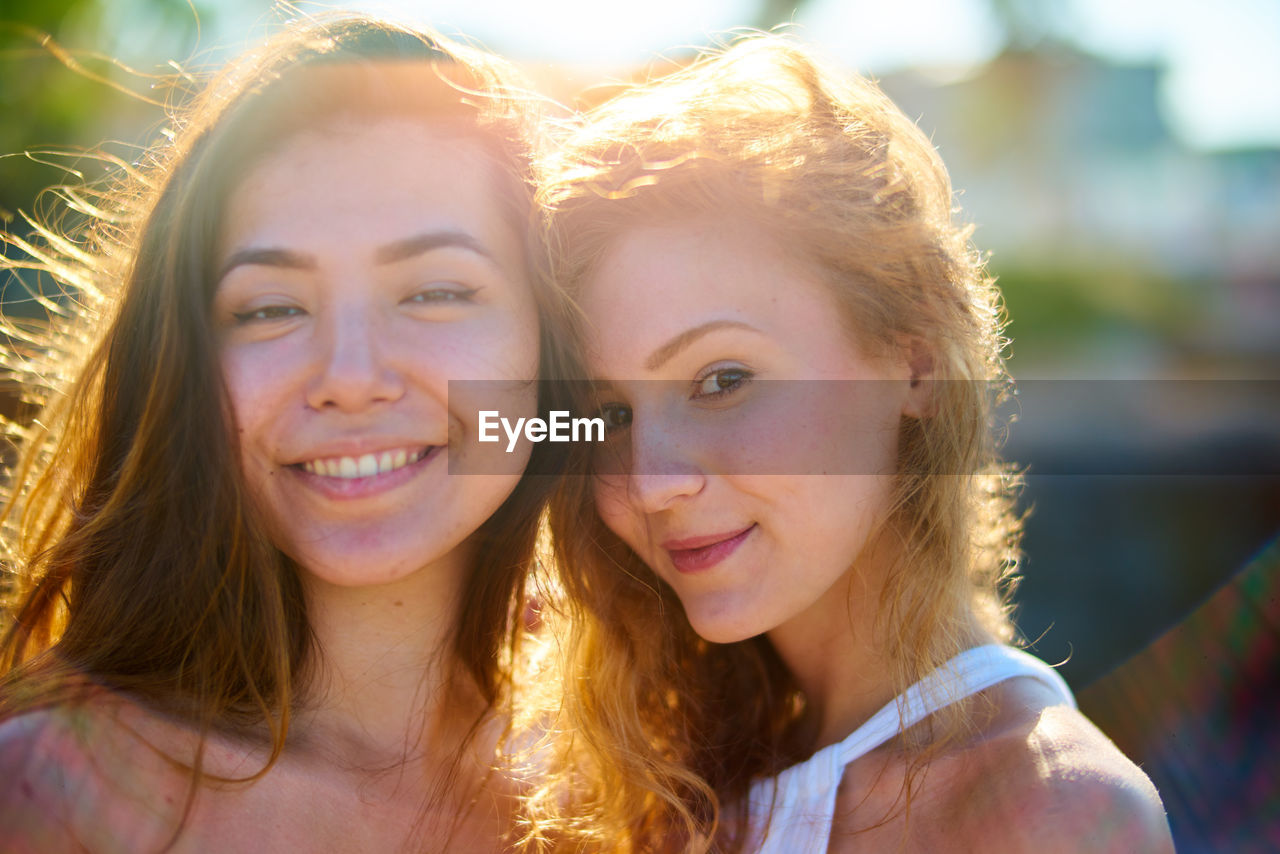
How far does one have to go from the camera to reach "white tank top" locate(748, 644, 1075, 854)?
6.91ft

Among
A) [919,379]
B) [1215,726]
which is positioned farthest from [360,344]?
[1215,726]

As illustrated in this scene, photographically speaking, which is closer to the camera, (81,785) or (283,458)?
(81,785)

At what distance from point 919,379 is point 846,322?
267mm

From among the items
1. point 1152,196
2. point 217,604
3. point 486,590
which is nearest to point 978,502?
point 486,590

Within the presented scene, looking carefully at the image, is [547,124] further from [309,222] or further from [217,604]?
[217,604]

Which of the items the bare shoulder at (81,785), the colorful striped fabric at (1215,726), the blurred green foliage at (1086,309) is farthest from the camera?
the blurred green foliage at (1086,309)

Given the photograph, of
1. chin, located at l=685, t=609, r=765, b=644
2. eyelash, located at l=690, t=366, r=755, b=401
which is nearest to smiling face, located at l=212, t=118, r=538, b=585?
eyelash, located at l=690, t=366, r=755, b=401

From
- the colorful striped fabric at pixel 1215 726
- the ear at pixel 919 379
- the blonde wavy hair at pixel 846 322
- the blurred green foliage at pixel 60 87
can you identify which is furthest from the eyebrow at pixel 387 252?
the blurred green foliage at pixel 60 87

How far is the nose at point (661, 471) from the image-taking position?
7.08 feet

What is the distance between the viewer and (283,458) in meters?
2.00

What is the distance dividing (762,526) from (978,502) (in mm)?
636

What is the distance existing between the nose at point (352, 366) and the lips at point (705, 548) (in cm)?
74

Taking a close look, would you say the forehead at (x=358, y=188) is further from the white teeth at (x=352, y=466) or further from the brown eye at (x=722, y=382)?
the brown eye at (x=722, y=382)

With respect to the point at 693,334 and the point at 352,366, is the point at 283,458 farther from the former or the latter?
the point at 693,334
